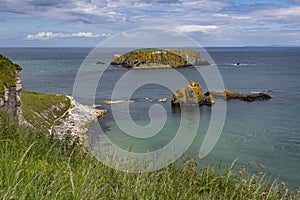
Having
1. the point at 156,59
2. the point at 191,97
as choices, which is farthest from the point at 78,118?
the point at 156,59

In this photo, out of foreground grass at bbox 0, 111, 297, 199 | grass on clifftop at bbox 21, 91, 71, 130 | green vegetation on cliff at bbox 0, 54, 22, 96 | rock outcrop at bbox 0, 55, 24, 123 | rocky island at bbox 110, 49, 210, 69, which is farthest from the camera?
rocky island at bbox 110, 49, 210, 69

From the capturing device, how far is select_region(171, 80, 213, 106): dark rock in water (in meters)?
52.9

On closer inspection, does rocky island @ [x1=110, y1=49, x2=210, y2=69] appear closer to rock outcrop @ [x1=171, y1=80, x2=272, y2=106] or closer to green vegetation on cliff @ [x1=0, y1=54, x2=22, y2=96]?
rock outcrop @ [x1=171, y1=80, x2=272, y2=106]

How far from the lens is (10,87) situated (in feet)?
78.6

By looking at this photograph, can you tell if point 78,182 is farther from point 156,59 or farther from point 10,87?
point 156,59

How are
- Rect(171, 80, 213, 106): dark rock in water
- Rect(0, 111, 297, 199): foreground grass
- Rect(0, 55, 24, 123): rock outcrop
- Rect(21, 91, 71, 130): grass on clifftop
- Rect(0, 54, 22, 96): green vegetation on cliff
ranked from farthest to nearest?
1. Rect(171, 80, 213, 106): dark rock in water
2. Rect(21, 91, 71, 130): grass on clifftop
3. Rect(0, 54, 22, 96): green vegetation on cliff
4. Rect(0, 55, 24, 123): rock outcrop
5. Rect(0, 111, 297, 199): foreground grass

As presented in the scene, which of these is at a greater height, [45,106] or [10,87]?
[10,87]

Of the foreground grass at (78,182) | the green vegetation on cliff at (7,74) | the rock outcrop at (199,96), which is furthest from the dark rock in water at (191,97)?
the foreground grass at (78,182)

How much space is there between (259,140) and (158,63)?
292 ft

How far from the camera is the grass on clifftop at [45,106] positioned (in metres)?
38.1

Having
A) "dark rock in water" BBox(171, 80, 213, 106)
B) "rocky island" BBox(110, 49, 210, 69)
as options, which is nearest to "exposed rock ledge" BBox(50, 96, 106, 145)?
"dark rock in water" BBox(171, 80, 213, 106)

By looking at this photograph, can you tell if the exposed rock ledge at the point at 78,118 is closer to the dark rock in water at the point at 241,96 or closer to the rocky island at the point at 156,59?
the dark rock in water at the point at 241,96

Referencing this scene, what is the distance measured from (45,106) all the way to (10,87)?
1873 cm

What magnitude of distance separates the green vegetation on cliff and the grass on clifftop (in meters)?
9.83
